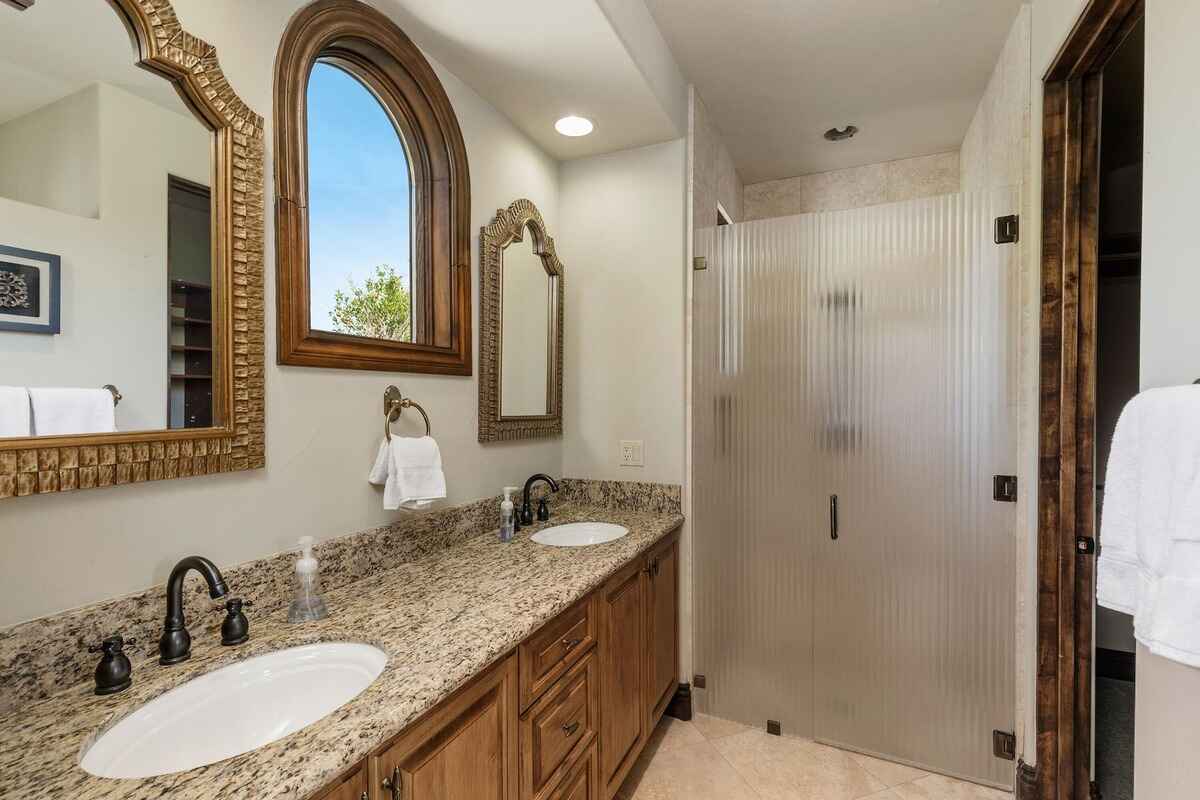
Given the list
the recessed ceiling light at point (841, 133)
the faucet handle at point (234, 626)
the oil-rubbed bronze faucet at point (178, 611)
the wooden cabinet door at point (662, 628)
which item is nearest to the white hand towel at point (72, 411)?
the oil-rubbed bronze faucet at point (178, 611)

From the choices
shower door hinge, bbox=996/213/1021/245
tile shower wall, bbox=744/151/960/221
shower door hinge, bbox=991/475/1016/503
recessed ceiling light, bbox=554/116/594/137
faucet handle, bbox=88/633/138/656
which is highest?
tile shower wall, bbox=744/151/960/221

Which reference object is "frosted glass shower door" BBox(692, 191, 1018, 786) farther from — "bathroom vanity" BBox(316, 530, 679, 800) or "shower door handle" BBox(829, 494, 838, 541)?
"bathroom vanity" BBox(316, 530, 679, 800)

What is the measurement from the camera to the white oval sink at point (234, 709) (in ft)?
2.69

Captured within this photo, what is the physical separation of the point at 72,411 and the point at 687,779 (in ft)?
6.61

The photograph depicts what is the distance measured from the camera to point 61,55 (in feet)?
3.06

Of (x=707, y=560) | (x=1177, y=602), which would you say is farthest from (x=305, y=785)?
(x=707, y=560)

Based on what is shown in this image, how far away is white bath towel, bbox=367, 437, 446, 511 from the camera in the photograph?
1.50 metres

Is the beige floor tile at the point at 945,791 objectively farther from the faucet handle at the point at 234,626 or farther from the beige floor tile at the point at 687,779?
the faucet handle at the point at 234,626

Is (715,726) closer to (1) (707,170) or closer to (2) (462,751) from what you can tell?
(2) (462,751)

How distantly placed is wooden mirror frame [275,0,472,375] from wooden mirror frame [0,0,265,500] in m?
0.07

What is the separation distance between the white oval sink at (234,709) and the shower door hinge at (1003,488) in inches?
74.5

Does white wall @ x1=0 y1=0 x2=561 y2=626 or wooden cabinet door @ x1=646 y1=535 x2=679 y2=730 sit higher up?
white wall @ x1=0 y1=0 x2=561 y2=626

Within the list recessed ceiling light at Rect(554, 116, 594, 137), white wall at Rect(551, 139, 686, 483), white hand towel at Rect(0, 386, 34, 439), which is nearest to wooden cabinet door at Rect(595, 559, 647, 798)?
white wall at Rect(551, 139, 686, 483)

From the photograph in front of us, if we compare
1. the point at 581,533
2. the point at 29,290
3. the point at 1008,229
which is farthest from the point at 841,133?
the point at 29,290
